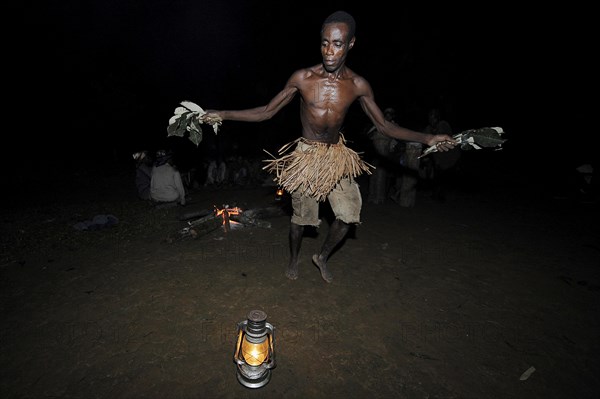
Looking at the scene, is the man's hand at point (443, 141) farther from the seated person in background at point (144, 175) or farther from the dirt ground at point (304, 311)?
the seated person in background at point (144, 175)

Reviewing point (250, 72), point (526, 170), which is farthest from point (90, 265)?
point (526, 170)

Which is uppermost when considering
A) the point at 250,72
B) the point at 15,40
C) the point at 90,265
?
the point at 15,40

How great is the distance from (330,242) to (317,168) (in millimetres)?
873

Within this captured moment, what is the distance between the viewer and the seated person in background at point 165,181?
19.5ft

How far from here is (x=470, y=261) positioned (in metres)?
4.25

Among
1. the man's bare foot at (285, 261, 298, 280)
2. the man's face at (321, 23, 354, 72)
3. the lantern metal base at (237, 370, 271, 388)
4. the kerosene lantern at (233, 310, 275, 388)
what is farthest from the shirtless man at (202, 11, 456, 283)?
the lantern metal base at (237, 370, 271, 388)

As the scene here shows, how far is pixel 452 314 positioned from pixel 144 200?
5.92m

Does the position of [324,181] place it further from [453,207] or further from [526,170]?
[526,170]

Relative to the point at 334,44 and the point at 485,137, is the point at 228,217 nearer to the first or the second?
the point at 334,44

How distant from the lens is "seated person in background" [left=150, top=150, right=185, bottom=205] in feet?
19.5

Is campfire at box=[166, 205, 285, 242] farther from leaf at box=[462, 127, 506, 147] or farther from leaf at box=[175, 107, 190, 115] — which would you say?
leaf at box=[462, 127, 506, 147]

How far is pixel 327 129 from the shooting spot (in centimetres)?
329

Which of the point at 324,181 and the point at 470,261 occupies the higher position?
the point at 324,181

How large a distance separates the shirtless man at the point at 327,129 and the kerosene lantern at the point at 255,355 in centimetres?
146
